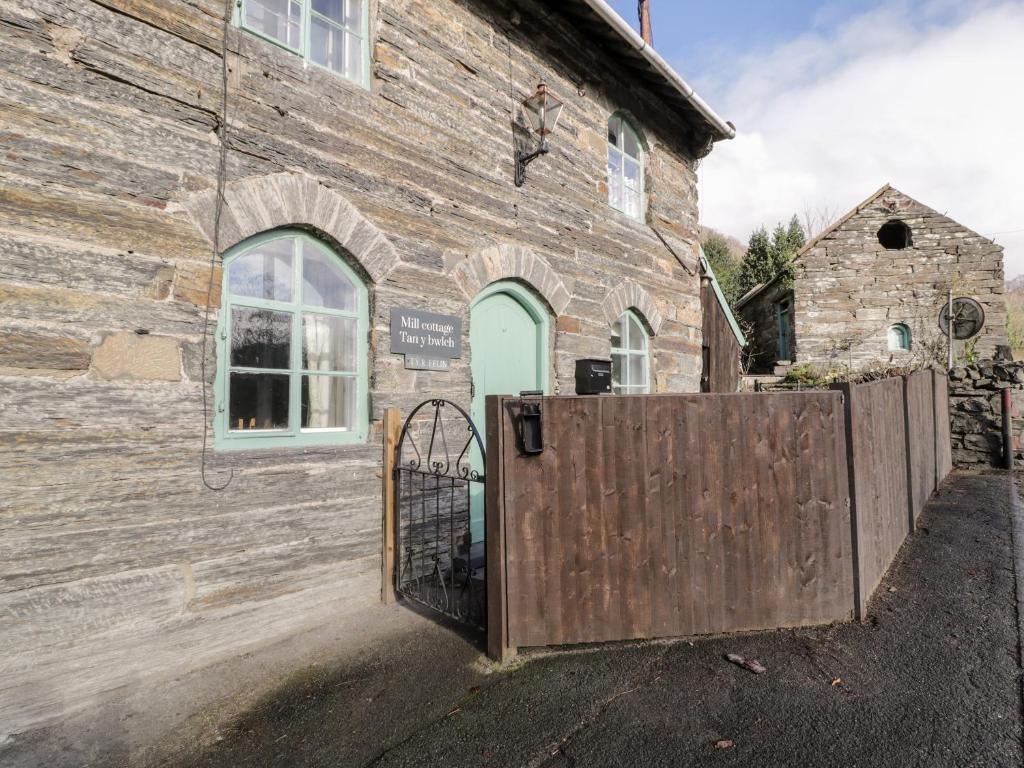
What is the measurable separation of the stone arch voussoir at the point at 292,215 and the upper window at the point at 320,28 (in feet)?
3.35

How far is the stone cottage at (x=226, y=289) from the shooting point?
285 cm

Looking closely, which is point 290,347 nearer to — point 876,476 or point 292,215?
point 292,215

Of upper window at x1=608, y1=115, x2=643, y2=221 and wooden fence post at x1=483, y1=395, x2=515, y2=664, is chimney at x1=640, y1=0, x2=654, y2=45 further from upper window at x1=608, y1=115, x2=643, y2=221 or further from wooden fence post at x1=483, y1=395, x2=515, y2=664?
wooden fence post at x1=483, y1=395, x2=515, y2=664

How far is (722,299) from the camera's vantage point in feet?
29.3

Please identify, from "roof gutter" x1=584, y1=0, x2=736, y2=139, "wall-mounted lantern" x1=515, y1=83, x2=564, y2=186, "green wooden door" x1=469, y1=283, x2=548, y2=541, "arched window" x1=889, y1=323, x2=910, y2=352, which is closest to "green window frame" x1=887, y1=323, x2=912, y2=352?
"arched window" x1=889, y1=323, x2=910, y2=352

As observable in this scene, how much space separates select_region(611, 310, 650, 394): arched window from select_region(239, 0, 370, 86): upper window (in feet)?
13.0

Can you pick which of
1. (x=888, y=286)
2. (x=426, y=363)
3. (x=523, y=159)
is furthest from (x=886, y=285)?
(x=426, y=363)

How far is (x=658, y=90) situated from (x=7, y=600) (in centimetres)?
811

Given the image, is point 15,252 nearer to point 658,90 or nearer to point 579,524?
point 579,524

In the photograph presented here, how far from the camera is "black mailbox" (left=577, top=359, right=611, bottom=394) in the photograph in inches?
211

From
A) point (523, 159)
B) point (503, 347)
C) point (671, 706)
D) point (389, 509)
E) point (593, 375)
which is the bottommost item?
point (671, 706)

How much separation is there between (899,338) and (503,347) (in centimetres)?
1527

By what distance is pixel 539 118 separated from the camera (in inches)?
214

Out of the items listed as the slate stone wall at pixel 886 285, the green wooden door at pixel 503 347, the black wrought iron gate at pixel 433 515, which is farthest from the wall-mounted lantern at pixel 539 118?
the slate stone wall at pixel 886 285
